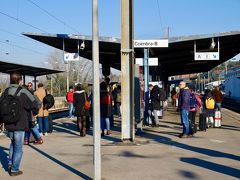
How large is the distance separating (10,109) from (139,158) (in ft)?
10.0

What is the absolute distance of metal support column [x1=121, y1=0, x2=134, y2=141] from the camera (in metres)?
11.1

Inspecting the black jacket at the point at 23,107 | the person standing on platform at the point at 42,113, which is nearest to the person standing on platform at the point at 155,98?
the person standing on platform at the point at 42,113

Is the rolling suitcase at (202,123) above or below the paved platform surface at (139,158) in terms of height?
above

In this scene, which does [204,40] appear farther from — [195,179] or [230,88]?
[230,88]

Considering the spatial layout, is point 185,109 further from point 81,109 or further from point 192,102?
point 81,109

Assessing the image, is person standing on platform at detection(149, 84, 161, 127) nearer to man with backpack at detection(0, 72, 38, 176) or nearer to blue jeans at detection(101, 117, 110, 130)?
blue jeans at detection(101, 117, 110, 130)

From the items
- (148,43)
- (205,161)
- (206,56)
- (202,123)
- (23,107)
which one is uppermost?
(148,43)

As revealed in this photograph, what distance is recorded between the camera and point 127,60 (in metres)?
11.2

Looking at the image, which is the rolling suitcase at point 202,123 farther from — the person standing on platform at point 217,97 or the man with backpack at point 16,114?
the man with backpack at point 16,114

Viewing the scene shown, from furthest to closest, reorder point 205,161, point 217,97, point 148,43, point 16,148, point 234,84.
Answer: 1. point 234,84
2. point 217,97
3. point 148,43
4. point 205,161
5. point 16,148

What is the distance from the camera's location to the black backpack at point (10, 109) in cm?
740

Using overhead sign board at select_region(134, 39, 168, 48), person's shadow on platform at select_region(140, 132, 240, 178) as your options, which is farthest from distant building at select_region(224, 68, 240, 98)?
person's shadow on platform at select_region(140, 132, 240, 178)

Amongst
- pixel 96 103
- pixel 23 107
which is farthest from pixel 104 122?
pixel 96 103

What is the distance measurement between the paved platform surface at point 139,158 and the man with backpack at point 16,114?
0.38 metres
